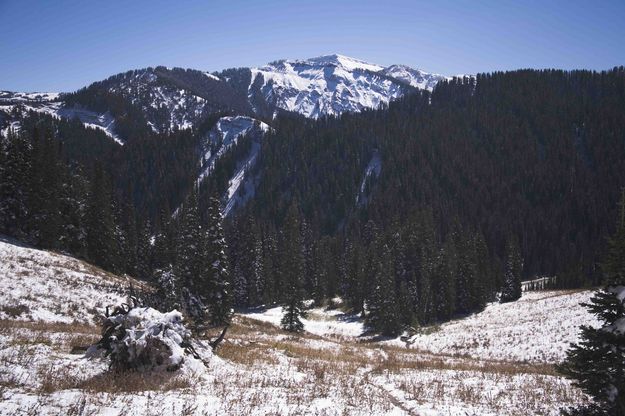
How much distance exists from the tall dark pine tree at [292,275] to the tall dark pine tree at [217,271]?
15.5 metres

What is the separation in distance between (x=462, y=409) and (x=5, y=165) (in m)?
53.0

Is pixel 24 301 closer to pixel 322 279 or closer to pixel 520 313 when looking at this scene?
pixel 520 313

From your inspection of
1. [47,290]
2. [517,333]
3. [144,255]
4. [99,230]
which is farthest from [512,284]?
[47,290]

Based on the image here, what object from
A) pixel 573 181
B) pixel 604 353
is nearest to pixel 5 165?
pixel 604 353

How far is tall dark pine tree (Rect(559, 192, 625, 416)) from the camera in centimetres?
853

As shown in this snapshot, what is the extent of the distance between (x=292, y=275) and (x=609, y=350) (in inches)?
2043

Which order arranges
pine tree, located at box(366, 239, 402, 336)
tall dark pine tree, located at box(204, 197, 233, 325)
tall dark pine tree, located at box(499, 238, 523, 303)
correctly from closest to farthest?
tall dark pine tree, located at box(204, 197, 233, 325), pine tree, located at box(366, 239, 402, 336), tall dark pine tree, located at box(499, 238, 523, 303)

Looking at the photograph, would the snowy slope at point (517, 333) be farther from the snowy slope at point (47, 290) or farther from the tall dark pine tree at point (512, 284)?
the snowy slope at point (47, 290)

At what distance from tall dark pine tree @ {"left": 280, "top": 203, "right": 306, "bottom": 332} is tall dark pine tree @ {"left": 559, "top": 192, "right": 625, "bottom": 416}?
42534mm

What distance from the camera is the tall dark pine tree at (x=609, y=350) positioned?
8.53 metres

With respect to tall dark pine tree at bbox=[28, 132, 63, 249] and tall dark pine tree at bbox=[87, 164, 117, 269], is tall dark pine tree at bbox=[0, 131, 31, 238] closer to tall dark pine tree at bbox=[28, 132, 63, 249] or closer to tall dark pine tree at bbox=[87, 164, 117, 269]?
tall dark pine tree at bbox=[28, 132, 63, 249]

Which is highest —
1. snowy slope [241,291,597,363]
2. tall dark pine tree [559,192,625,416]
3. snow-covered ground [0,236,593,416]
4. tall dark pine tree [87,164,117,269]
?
tall dark pine tree [87,164,117,269]

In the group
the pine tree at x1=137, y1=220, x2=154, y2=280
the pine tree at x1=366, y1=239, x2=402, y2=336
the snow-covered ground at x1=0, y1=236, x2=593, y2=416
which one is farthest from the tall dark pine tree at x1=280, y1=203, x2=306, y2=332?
the snow-covered ground at x1=0, y1=236, x2=593, y2=416

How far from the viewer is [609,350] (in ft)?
28.6
